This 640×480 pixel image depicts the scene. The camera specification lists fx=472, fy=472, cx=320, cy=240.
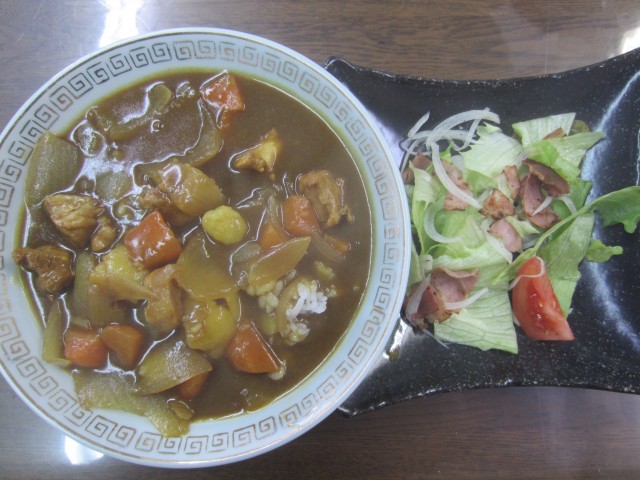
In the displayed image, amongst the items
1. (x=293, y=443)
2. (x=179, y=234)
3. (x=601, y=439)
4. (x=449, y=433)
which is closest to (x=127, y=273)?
(x=179, y=234)

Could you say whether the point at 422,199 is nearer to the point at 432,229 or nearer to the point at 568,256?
the point at 432,229

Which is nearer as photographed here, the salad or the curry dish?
the curry dish

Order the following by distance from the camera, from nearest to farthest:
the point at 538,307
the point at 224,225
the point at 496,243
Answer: the point at 224,225 < the point at 538,307 < the point at 496,243

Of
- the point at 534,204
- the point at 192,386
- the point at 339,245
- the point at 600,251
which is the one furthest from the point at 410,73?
the point at 192,386

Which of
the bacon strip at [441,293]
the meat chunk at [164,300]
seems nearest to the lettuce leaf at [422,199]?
the bacon strip at [441,293]

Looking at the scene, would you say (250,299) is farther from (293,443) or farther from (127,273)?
(293,443)

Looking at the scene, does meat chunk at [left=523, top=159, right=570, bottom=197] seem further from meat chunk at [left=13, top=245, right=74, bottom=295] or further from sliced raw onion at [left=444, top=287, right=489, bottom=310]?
meat chunk at [left=13, top=245, right=74, bottom=295]

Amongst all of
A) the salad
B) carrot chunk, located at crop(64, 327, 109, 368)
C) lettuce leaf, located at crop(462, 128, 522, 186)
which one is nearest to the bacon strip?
the salad
